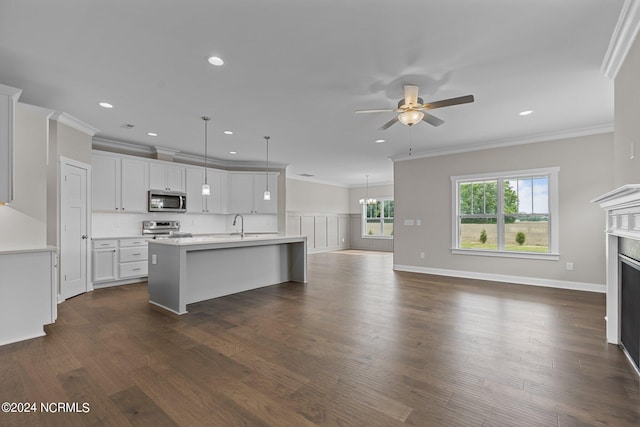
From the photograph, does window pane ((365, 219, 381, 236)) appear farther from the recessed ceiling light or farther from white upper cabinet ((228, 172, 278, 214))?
the recessed ceiling light

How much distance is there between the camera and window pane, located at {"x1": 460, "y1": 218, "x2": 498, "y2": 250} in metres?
5.85

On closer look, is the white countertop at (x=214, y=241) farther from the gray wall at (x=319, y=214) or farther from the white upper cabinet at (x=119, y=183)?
the gray wall at (x=319, y=214)

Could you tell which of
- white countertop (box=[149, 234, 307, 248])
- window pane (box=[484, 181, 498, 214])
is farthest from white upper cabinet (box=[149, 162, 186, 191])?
window pane (box=[484, 181, 498, 214])

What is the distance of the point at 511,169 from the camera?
18.2ft

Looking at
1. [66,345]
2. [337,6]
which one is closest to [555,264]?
A: [337,6]

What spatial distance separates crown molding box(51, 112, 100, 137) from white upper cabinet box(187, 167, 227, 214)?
6.44ft

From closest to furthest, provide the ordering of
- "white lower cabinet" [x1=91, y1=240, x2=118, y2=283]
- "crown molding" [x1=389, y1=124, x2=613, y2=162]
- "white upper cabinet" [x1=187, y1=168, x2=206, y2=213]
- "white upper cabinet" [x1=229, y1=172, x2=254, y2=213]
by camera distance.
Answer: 1. "crown molding" [x1=389, y1=124, x2=613, y2=162]
2. "white lower cabinet" [x1=91, y1=240, x2=118, y2=283]
3. "white upper cabinet" [x1=187, y1=168, x2=206, y2=213]
4. "white upper cabinet" [x1=229, y1=172, x2=254, y2=213]

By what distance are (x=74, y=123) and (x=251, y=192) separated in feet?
12.5

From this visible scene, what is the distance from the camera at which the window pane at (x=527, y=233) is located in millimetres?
5309

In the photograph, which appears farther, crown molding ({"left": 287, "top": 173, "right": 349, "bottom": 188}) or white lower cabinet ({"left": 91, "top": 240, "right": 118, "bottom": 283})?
crown molding ({"left": 287, "top": 173, "right": 349, "bottom": 188})

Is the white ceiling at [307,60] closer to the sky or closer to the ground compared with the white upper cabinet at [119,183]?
closer to the sky

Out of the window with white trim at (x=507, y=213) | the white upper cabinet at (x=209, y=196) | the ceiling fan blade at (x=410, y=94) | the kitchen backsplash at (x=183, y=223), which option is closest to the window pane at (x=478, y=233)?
the window with white trim at (x=507, y=213)

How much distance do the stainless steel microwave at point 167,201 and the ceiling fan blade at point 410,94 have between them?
512 centimetres

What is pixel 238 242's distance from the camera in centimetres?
431
